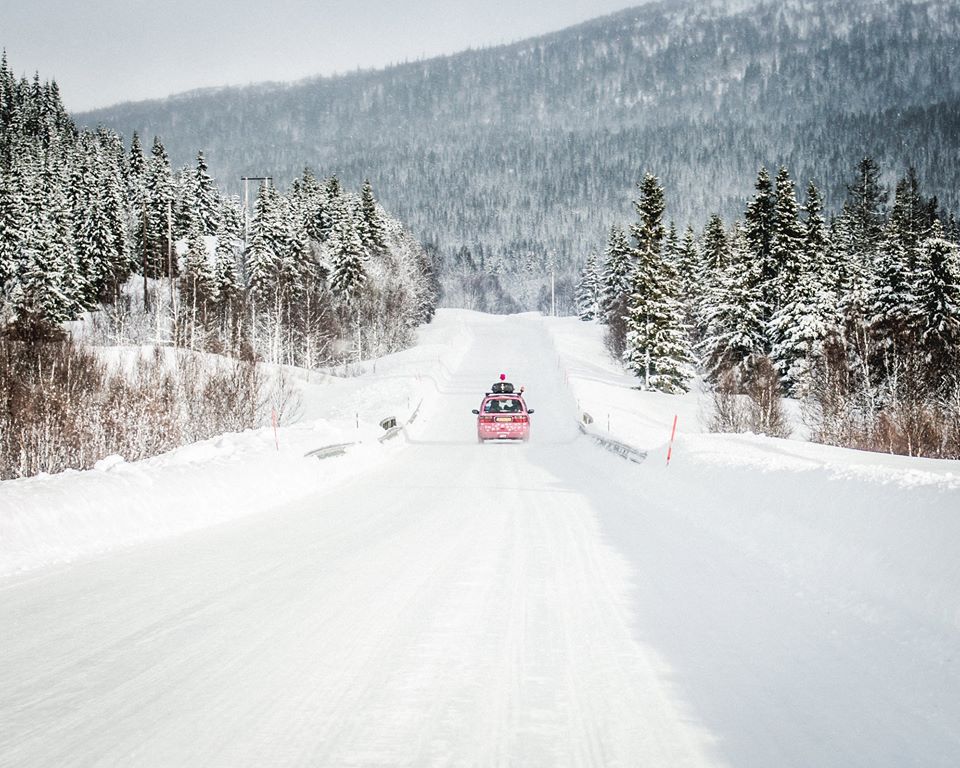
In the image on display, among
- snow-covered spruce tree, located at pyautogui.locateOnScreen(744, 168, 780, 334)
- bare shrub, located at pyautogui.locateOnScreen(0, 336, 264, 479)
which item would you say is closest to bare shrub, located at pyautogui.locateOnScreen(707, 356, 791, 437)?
snow-covered spruce tree, located at pyautogui.locateOnScreen(744, 168, 780, 334)

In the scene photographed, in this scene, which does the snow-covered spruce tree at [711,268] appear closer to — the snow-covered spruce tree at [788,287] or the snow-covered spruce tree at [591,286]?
the snow-covered spruce tree at [788,287]

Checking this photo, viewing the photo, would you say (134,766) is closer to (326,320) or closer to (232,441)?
(232,441)

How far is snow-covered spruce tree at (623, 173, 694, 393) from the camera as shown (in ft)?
159

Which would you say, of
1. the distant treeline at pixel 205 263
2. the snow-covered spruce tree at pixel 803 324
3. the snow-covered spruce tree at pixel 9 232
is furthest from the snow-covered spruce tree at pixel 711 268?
the snow-covered spruce tree at pixel 9 232

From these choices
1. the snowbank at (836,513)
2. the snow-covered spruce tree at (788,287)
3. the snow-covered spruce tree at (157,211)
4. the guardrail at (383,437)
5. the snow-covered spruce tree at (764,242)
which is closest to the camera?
the snowbank at (836,513)

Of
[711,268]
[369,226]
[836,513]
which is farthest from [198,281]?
[836,513]

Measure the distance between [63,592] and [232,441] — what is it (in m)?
10.3

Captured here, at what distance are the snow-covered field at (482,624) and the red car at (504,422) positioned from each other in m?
15.2

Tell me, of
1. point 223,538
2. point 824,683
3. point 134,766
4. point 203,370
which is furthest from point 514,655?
point 203,370

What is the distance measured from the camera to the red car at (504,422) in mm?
27250

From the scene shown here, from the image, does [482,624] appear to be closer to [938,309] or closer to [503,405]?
[503,405]

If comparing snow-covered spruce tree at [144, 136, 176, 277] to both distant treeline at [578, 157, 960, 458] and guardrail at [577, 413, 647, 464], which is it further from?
guardrail at [577, 413, 647, 464]

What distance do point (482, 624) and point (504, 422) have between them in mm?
21987

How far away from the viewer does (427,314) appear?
106 m
